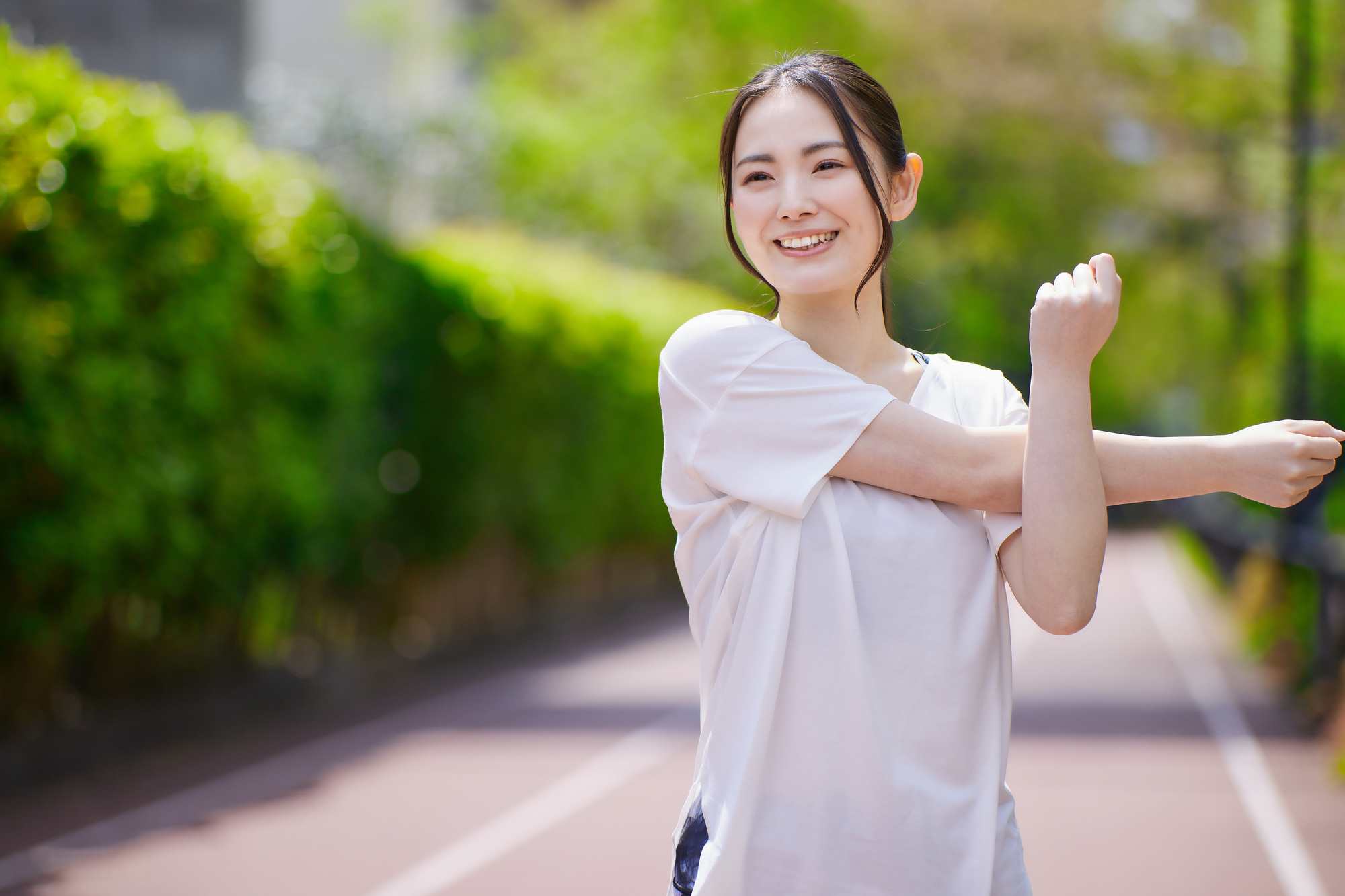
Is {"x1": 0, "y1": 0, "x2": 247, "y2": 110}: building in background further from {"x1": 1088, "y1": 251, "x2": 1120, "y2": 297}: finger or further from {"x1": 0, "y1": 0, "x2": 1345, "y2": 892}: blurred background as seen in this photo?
{"x1": 1088, "y1": 251, "x2": 1120, "y2": 297}: finger

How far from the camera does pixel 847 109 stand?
6.56ft

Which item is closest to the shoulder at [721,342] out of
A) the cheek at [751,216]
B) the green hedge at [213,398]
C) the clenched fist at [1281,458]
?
the cheek at [751,216]

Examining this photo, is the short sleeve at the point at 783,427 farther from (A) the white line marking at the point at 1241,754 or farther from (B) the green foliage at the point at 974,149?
(B) the green foliage at the point at 974,149

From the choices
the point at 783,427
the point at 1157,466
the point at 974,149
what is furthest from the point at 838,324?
the point at 974,149

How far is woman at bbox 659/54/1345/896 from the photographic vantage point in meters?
1.86

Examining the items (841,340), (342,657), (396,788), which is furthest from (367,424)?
(841,340)

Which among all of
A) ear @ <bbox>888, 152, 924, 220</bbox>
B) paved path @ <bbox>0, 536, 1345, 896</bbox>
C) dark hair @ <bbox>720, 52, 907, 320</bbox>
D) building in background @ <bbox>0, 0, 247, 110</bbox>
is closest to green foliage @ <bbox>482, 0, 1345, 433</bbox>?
building in background @ <bbox>0, 0, 247, 110</bbox>

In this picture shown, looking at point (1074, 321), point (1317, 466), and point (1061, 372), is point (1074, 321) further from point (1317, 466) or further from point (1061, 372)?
point (1317, 466)

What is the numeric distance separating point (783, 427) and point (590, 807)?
6.28 meters

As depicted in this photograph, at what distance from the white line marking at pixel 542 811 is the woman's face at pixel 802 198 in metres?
4.90

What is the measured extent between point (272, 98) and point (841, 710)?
69.8 ft

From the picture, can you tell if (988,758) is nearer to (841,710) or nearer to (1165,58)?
(841,710)

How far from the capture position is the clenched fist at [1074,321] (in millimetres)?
1855

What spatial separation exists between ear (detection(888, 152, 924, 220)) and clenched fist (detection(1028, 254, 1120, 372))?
34 centimetres
